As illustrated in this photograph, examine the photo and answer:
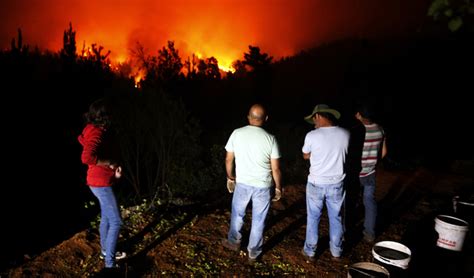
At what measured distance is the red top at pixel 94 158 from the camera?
367 cm

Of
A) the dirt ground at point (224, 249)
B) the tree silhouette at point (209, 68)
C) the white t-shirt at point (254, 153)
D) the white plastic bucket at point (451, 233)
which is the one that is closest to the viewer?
the white t-shirt at point (254, 153)

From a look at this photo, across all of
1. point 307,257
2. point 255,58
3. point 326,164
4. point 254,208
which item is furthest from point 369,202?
point 255,58

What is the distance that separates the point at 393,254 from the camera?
14.0 feet

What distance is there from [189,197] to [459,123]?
50.5ft

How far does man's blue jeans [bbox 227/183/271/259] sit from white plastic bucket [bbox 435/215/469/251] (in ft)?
8.75

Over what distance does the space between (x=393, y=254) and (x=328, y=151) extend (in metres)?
1.56

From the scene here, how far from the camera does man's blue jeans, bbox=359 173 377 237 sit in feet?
16.8

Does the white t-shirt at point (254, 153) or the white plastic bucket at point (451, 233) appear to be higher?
the white t-shirt at point (254, 153)

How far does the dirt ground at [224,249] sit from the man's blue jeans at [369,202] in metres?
0.26

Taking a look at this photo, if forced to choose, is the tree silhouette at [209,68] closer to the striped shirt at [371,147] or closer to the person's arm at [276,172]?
the striped shirt at [371,147]

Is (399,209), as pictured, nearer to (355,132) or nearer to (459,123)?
(355,132)

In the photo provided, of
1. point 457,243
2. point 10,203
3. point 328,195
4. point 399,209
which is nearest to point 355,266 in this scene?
point 328,195

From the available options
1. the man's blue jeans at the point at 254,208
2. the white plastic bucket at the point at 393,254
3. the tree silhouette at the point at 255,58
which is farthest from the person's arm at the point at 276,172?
the tree silhouette at the point at 255,58

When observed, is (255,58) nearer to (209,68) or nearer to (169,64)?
(209,68)
